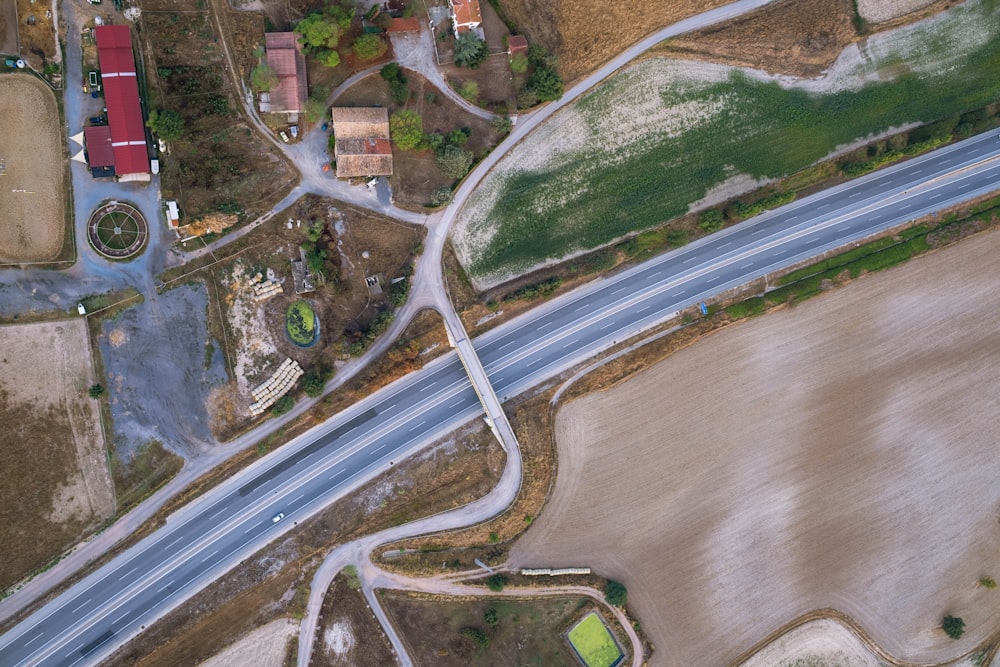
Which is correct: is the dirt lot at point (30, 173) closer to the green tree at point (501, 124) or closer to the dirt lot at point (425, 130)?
the dirt lot at point (425, 130)

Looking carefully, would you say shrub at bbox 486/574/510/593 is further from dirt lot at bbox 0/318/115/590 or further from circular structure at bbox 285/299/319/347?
dirt lot at bbox 0/318/115/590

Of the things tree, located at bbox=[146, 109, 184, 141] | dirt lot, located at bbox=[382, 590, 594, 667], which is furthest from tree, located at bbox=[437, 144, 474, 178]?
dirt lot, located at bbox=[382, 590, 594, 667]

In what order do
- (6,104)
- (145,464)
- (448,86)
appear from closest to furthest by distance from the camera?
(6,104), (145,464), (448,86)

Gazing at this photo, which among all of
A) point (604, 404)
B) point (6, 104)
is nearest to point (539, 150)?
point (604, 404)

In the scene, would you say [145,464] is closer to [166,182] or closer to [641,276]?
[166,182]

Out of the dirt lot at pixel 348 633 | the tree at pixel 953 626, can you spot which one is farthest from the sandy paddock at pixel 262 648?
the tree at pixel 953 626

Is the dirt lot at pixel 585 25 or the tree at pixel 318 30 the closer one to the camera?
the tree at pixel 318 30
